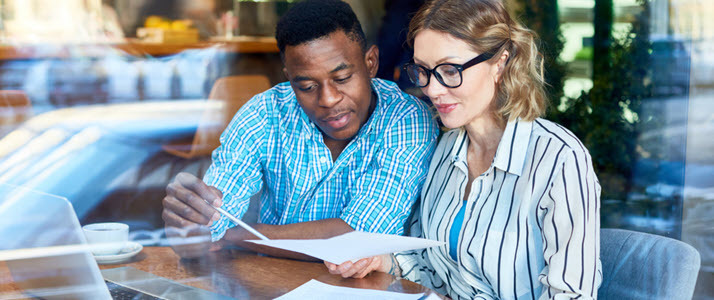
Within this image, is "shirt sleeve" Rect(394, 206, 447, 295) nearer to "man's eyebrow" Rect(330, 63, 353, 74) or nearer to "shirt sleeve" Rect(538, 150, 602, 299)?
"shirt sleeve" Rect(538, 150, 602, 299)

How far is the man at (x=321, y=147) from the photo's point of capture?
1469 mm

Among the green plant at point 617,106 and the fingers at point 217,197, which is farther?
the green plant at point 617,106

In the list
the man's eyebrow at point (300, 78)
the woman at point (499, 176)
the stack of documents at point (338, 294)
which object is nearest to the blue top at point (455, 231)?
the woman at point (499, 176)

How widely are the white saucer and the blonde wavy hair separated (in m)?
0.75

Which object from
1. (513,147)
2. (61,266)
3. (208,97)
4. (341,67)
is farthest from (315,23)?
(208,97)

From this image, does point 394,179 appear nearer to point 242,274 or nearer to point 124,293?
point 242,274

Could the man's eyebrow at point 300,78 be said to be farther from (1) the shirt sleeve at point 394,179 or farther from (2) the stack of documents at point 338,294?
(2) the stack of documents at point 338,294

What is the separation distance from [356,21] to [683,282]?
0.92m

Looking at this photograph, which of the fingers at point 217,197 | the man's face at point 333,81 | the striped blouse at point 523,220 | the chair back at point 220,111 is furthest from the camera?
the chair back at point 220,111

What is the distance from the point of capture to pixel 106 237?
1300 mm

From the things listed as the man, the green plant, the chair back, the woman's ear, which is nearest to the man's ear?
the man

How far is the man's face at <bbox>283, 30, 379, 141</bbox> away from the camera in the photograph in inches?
59.1

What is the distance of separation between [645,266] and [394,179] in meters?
0.56

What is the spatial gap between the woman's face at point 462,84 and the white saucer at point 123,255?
0.69 metres
